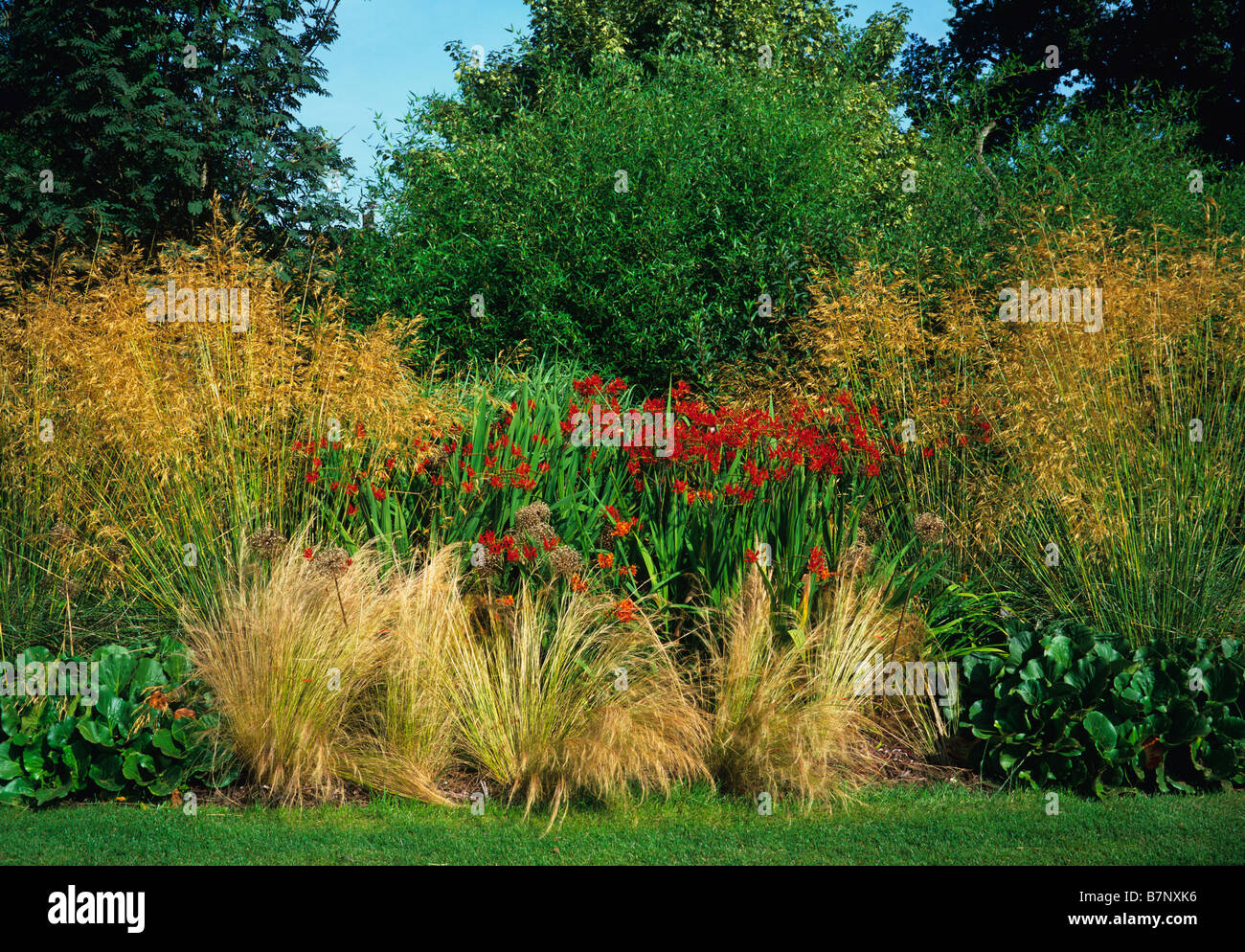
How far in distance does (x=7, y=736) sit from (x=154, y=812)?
82 cm

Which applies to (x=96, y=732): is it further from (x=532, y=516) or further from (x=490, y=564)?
(x=532, y=516)

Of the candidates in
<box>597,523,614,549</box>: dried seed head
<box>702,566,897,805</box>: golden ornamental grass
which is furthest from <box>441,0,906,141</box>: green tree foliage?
<box>702,566,897,805</box>: golden ornamental grass

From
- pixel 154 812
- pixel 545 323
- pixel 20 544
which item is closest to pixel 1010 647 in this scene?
pixel 154 812

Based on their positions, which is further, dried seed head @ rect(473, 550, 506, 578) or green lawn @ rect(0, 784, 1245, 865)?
dried seed head @ rect(473, 550, 506, 578)

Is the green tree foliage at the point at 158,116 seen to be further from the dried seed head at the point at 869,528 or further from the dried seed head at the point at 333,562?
the dried seed head at the point at 869,528

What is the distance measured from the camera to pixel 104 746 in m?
4.46

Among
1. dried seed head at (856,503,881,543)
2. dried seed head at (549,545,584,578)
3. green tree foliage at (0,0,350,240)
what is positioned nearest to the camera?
dried seed head at (549,545,584,578)

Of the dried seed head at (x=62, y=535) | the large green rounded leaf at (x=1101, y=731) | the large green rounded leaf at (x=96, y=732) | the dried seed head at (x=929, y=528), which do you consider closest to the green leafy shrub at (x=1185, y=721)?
the large green rounded leaf at (x=1101, y=731)

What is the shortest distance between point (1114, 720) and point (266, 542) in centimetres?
432

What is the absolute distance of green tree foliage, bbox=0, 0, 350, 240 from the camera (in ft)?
32.1

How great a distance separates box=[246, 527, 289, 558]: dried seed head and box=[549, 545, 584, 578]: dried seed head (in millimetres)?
1423

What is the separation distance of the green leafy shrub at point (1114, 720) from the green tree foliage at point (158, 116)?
8591 mm

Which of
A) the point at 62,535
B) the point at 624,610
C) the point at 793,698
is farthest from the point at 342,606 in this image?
the point at 793,698

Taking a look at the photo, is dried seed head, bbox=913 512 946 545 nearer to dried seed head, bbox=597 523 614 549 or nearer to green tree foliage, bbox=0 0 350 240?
dried seed head, bbox=597 523 614 549
